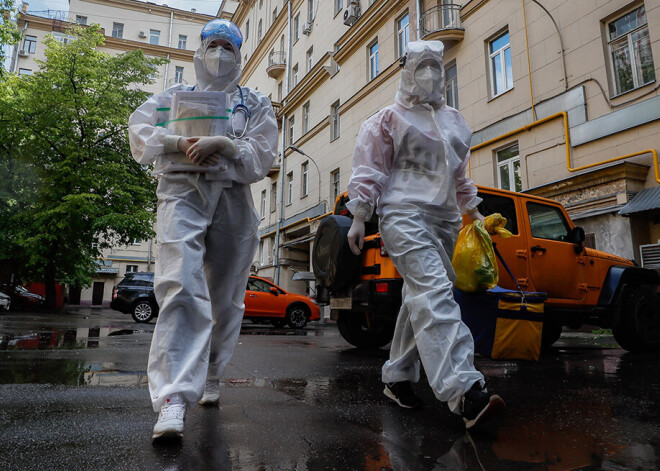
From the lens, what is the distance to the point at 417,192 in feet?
9.18

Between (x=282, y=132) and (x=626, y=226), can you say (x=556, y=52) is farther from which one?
(x=282, y=132)

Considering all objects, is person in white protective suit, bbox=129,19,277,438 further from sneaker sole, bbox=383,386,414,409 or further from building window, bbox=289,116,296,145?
building window, bbox=289,116,296,145

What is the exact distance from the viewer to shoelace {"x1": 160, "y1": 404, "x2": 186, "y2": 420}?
195cm

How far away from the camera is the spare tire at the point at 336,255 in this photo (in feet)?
17.9

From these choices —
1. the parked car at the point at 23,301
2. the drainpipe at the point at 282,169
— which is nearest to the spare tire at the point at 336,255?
the drainpipe at the point at 282,169

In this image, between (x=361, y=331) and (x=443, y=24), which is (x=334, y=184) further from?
(x=361, y=331)

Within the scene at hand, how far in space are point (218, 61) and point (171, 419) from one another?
72.9 inches

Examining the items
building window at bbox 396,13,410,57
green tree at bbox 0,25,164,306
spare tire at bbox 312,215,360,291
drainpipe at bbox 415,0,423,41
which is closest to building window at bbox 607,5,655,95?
drainpipe at bbox 415,0,423,41

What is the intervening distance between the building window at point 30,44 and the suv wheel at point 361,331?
4639 cm

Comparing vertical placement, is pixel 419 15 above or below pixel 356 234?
above

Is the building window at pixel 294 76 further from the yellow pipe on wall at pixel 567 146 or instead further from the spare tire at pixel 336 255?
the spare tire at pixel 336 255

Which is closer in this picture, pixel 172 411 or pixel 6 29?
pixel 172 411

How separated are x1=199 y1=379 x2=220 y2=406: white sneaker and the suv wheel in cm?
392

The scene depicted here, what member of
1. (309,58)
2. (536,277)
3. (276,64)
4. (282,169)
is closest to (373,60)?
(309,58)
